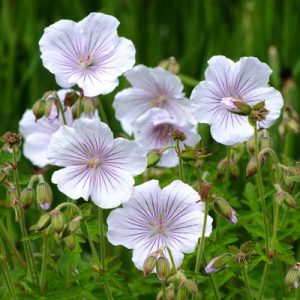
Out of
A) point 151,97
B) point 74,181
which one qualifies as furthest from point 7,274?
point 151,97

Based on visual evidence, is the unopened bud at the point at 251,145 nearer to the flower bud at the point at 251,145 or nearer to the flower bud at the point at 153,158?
the flower bud at the point at 251,145

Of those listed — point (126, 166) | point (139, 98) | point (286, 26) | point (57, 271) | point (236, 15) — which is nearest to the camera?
point (126, 166)

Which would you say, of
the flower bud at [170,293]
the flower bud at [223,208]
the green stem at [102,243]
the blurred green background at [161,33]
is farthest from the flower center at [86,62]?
the blurred green background at [161,33]

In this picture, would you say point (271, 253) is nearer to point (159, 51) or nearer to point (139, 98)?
point (139, 98)

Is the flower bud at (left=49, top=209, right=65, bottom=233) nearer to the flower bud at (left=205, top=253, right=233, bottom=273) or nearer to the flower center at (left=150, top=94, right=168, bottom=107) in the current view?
the flower bud at (left=205, top=253, right=233, bottom=273)

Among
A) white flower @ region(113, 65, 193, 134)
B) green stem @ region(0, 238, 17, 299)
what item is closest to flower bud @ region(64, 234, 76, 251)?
green stem @ region(0, 238, 17, 299)

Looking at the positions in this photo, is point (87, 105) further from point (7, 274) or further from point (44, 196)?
point (7, 274)

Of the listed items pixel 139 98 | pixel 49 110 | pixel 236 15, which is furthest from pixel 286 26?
pixel 49 110
